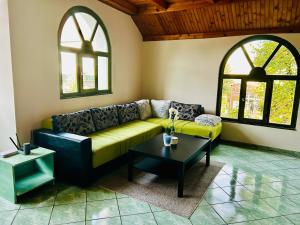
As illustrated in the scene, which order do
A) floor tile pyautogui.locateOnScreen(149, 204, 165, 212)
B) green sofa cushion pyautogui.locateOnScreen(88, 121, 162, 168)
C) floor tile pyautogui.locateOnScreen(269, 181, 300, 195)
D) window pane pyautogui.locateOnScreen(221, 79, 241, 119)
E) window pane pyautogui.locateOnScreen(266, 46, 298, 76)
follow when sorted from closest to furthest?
floor tile pyautogui.locateOnScreen(149, 204, 165, 212)
floor tile pyautogui.locateOnScreen(269, 181, 300, 195)
green sofa cushion pyautogui.locateOnScreen(88, 121, 162, 168)
window pane pyautogui.locateOnScreen(266, 46, 298, 76)
window pane pyautogui.locateOnScreen(221, 79, 241, 119)

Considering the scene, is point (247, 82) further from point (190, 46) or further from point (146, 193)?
point (146, 193)

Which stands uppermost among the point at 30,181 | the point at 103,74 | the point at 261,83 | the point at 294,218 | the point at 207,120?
the point at 103,74

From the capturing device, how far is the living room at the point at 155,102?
2.49 metres

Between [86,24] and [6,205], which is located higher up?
[86,24]

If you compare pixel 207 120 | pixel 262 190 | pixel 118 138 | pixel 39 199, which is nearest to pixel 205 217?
pixel 262 190

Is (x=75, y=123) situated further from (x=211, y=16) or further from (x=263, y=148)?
(x=263, y=148)

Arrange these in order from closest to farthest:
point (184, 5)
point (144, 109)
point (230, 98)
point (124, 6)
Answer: point (184, 5), point (124, 6), point (230, 98), point (144, 109)

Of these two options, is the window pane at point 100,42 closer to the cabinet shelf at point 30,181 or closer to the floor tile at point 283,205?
the cabinet shelf at point 30,181

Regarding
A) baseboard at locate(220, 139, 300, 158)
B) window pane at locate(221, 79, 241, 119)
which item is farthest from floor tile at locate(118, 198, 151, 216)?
window pane at locate(221, 79, 241, 119)

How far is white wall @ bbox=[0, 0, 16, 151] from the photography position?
9.14 feet

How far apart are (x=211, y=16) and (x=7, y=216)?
433cm

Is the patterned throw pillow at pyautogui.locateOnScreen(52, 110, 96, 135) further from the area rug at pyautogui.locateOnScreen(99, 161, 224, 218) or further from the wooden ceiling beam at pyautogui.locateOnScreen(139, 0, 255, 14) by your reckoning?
the wooden ceiling beam at pyautogui.locateOnScreen(139, 0, 255, 14)

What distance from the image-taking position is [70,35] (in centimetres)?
369

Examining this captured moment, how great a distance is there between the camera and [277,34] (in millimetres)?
4125
